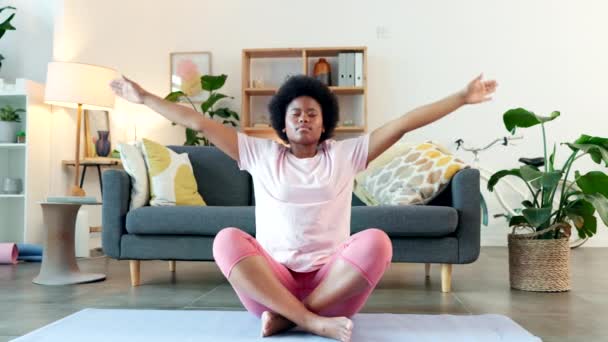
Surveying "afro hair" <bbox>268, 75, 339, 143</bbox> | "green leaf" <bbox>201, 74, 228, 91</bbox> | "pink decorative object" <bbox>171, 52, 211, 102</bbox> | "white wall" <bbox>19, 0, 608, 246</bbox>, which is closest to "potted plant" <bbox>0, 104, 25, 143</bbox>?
"white wall" <bbox>19, 0, 608, 246</bbox>

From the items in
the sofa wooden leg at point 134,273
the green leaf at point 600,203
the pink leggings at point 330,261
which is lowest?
the sofa wooden leg at point 134,273

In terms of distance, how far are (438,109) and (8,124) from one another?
3829 mm

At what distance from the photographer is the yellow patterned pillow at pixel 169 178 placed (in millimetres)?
2918

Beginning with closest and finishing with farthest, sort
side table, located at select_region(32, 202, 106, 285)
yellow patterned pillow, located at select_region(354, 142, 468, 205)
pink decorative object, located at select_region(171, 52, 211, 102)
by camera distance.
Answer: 1. yellow patterned pillow, located at select_region(354, 142, 468, 205)
2. side table, located at select_region(32, 202, 106, 285)
3. pink decorative object, located at select_region(171, 52, 211, 102)

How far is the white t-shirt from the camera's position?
164 cm

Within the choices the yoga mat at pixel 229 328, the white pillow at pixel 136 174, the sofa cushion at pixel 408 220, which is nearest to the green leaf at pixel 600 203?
the sofa cushion at pixel 408 220

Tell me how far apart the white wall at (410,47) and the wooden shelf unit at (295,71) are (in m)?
0.13

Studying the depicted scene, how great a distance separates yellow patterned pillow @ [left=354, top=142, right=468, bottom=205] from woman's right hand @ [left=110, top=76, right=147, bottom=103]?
4.95 ft

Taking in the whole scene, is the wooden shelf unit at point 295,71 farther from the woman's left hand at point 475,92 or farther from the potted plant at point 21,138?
the woman's left hand at point 475,92

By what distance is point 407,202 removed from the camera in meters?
2.76

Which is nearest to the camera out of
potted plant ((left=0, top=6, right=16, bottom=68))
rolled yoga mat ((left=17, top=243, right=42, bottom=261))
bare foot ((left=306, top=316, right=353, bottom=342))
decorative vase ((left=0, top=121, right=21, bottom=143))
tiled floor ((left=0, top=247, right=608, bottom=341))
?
bare foot ((left=306, top=316, right=353, bottom=342))

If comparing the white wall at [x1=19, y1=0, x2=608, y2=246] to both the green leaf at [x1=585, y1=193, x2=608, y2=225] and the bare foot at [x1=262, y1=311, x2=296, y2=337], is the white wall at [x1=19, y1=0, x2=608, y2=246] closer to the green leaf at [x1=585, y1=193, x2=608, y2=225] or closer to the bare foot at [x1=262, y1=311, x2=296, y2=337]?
the green leaf at [x1=585, y1=193, x2=608, y2=225]

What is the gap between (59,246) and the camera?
9.57 ft

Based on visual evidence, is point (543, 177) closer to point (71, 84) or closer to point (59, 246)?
point (59, 246)
